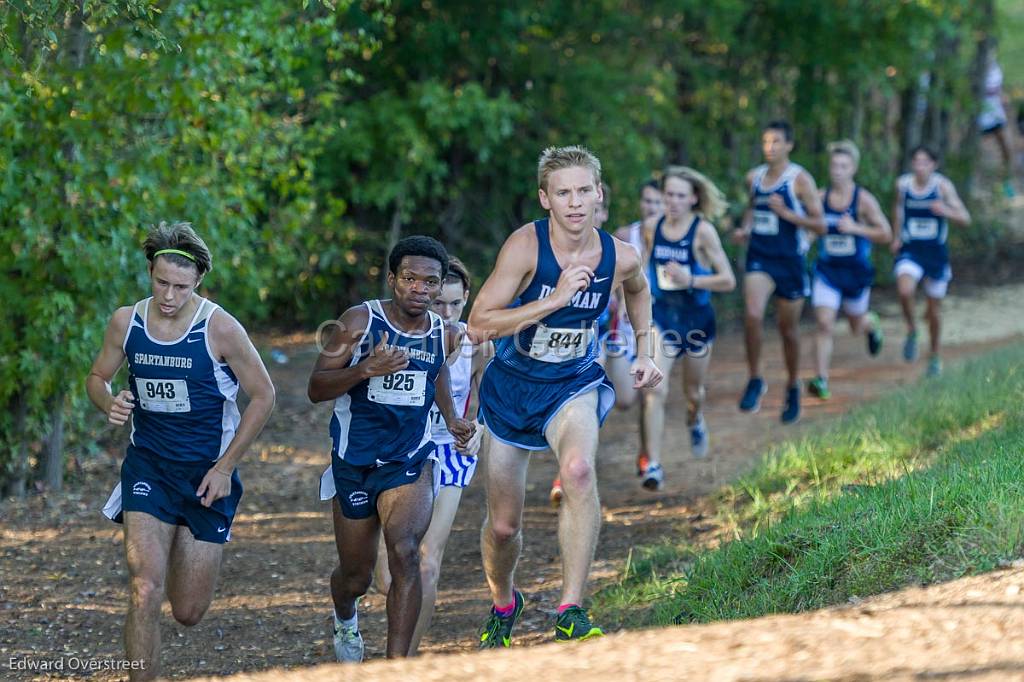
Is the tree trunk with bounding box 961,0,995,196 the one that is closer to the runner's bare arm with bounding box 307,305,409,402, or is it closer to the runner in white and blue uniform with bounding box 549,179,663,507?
the runner in white and blue uniform with bounding box 549,179,663,507

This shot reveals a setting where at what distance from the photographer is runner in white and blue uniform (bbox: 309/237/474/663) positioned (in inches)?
224

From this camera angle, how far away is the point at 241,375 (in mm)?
5789

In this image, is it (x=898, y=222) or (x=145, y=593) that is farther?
(x=898, y=222)

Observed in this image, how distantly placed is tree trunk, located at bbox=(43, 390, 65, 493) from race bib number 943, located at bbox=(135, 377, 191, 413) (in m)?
3.66

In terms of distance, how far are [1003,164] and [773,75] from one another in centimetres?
473

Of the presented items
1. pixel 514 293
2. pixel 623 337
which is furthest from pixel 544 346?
pixel 623 337

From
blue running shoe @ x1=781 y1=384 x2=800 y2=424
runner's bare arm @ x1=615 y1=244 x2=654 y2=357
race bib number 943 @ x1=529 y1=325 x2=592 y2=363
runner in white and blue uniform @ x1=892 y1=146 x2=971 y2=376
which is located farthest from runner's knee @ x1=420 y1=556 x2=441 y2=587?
runner in white and blue uniform @ x1=892 y1=146 x2=971 y2=376

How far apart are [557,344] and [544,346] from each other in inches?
2.3

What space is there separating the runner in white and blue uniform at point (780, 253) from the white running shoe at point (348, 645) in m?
5.18

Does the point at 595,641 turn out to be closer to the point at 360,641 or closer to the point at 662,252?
the point at 360,641

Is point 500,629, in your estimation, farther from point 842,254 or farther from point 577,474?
point 842,254

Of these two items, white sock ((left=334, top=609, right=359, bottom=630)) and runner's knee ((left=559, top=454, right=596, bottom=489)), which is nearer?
runner's knee ((left=559, top=454, right=596, bottom=489))

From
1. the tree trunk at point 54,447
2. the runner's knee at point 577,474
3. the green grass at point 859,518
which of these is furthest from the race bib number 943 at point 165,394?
the tree trunk at point 54,447

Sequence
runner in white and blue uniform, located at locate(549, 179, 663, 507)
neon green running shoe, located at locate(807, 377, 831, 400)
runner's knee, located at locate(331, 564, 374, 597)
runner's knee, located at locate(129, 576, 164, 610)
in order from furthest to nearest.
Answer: neon green running shoe, located at locate(807, 377, 831, 400)
runner in white and blue uniform, located at locate(549, 179, 663, 507)
runner's knee, located at locate(331, 564, 374, 597)
runner's knee, located at locate(129, 576, 164, 610)
